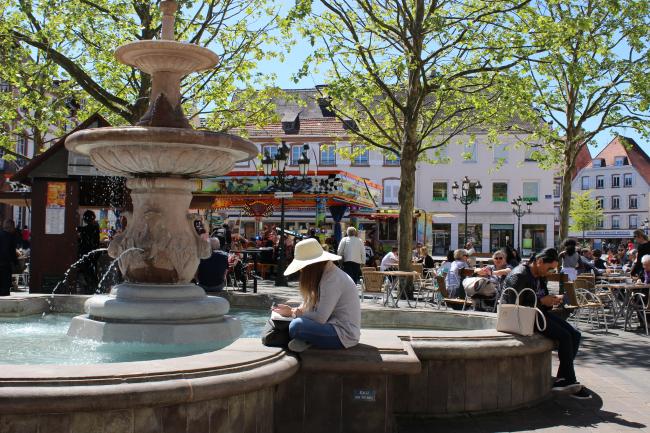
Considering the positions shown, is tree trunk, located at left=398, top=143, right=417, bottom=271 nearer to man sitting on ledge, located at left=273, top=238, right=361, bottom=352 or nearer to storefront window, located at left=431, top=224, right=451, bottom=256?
man sitting on ledge, located at left=273, top=238, right=361, bottom=352

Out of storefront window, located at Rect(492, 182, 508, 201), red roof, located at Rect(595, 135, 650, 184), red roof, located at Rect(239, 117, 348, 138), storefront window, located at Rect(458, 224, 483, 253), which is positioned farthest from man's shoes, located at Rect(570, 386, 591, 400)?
red roof, located at Rect(595, 135, 650, 184)

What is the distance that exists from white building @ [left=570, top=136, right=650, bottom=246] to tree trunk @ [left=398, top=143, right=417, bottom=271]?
72334 millimetres

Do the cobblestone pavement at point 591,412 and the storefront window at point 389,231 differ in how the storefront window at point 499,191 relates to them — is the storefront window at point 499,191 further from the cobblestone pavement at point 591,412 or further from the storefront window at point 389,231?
the cobblestone pavement at point 591,412

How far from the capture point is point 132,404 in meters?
3.60

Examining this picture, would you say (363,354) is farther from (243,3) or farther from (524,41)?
(243,3)

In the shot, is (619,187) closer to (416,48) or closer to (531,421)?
(416,48)

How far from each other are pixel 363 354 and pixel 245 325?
12.2 ft

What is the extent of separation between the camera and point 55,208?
14469 millimetres

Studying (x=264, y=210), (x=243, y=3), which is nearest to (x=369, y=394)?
(x=243, y=3)

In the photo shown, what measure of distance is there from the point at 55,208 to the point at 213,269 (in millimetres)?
6113

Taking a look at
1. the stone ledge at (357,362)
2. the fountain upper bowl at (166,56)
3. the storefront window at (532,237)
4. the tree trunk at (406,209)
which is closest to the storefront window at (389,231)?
the storefront window at (532,237)

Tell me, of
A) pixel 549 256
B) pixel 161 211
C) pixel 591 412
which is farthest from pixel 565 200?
pixel 161 211

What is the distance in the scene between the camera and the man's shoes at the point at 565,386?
21.8 ft

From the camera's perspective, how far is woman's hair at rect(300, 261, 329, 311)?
536 cm
